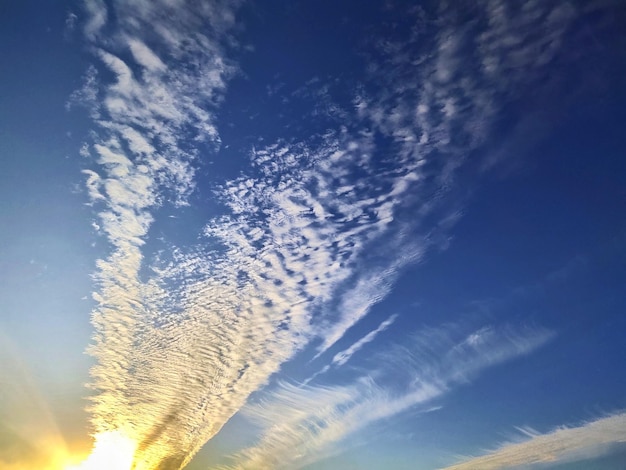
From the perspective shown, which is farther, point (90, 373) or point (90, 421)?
point (90, 421)

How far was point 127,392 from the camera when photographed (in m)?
33.2

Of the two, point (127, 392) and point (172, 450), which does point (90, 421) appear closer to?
point (127, 392)

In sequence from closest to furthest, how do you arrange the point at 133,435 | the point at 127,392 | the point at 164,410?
the point at 127,392 < the point at 164,410 < the point at 133,435

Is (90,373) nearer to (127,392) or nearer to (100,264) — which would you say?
(127,392)

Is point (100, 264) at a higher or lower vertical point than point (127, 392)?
higher

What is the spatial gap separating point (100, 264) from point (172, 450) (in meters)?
31.4

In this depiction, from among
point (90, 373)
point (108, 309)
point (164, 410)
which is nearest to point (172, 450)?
point (164, 410)

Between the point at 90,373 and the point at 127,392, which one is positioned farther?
the point at 127,392

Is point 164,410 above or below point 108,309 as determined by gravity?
below

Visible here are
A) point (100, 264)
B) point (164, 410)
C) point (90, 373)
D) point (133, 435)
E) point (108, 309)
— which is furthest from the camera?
point (133, 435)

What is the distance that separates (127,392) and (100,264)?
16678 millimetres

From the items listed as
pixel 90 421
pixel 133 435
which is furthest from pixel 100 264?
pixel 133 435

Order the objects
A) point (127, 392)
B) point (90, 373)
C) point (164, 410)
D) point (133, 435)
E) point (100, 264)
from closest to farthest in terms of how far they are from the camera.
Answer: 1. point (100, 264)
2. point (90, 373)
3. point (127, 392)
4. point (164, 410)
5. point (133, 435)

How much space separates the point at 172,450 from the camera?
143ft
